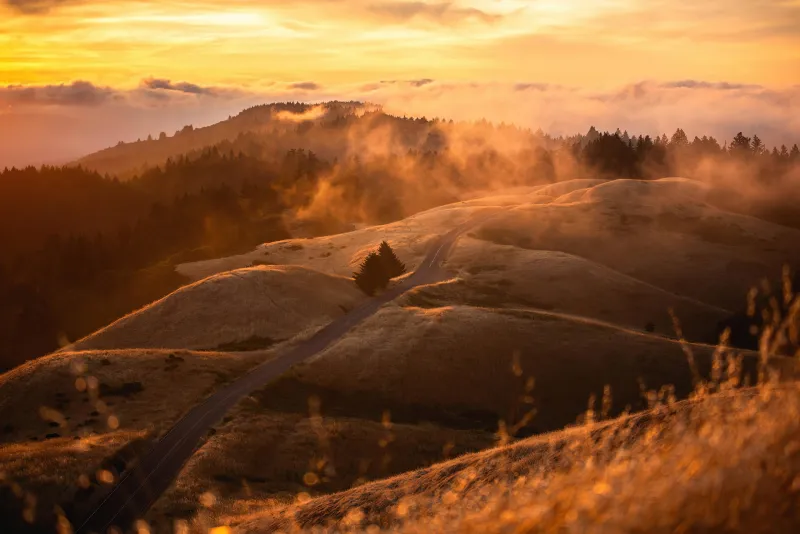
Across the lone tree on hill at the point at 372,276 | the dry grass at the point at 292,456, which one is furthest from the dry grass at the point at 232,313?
the dry grass at the point at 292,456

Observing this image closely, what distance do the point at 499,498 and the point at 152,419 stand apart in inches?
1399

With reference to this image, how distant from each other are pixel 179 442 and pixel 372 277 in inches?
1726

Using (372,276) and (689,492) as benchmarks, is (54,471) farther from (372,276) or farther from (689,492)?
(372,276)

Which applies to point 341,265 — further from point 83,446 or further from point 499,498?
point 499,498

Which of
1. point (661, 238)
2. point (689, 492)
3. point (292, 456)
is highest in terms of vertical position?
point (689, 492)

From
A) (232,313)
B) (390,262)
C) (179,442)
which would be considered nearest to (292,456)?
(179,442)

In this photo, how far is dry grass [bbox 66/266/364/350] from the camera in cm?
6138

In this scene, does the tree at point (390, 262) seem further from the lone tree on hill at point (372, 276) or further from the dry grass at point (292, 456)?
Answer: the dry grass at point (292, 456)

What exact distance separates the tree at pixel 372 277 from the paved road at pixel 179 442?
32.2 feet

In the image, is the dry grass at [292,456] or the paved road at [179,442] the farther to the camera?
the dry grass at [292,456]

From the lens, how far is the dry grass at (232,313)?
2416 inches

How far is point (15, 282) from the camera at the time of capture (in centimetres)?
13050

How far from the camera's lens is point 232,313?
6456cm

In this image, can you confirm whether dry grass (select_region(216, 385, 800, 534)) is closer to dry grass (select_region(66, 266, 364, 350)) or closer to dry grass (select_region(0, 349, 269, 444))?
dry grass (select_region(0, 349, 269, 444))
